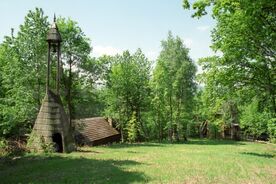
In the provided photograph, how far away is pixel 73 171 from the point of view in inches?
661

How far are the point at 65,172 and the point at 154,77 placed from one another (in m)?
32.8

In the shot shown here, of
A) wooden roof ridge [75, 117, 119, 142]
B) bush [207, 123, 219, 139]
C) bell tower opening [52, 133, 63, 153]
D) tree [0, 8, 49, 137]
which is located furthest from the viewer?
bush [207, 123, 219, 139]

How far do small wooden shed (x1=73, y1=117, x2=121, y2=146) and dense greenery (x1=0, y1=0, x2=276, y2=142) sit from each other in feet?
7.54

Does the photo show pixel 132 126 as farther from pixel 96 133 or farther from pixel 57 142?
pixel 57 142

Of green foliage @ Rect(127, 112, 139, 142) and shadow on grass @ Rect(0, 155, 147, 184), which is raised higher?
green foliage @ Rect(127, 112, 139, 142)

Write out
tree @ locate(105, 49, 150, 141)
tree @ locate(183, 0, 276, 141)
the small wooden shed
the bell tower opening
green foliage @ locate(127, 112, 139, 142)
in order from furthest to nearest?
1. tree @ locate(105, 49, 150, 141)
2. green foliage @ locate(127, 112, 139, 142)
3. the small wooden shed
4. the bell tower opening
5. tree @ locate(183, 0, 276, 141)

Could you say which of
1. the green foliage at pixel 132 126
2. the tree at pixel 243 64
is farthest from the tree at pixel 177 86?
the tree at pixel 243 64

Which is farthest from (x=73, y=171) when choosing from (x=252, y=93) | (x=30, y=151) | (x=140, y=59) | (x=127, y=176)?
(x=140, y=59)

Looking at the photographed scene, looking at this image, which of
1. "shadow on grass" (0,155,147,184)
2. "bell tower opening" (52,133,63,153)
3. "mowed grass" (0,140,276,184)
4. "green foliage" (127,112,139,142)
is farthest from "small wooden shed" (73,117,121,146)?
"mowed grass" (0,140,276,184)

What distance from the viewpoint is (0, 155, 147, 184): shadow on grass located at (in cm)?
1464

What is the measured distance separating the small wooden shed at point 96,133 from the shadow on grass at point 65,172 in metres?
18.2

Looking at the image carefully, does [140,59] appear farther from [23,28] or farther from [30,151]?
[30,151]

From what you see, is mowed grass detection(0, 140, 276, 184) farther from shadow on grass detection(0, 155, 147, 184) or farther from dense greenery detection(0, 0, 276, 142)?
dense greenery detection(0, 0, 276, 142)

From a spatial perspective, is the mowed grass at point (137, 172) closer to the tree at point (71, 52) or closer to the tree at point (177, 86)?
the tree at point (71, 52)
